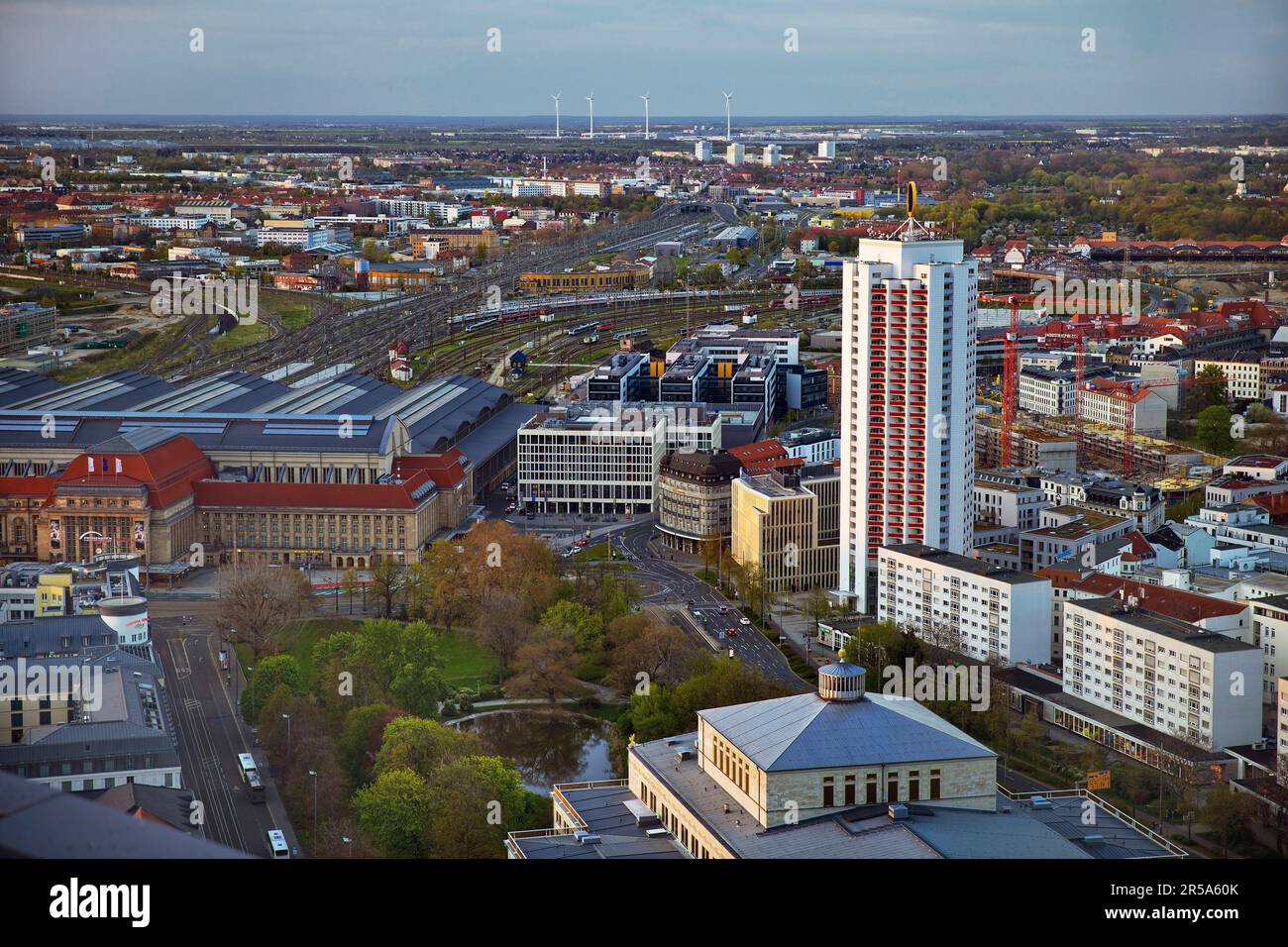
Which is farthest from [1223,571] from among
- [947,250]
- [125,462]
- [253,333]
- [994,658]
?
[253,333]

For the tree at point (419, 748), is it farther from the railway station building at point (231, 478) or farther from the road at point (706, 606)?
the railway station building at point (231, 478)

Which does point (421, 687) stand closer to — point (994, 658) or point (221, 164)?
point (994, 658)

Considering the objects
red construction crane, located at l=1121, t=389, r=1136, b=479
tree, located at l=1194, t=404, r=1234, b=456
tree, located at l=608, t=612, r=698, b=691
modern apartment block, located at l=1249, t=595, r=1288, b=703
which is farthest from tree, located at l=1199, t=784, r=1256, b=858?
tree, located at l=1194, t=404, r=1234, b=456

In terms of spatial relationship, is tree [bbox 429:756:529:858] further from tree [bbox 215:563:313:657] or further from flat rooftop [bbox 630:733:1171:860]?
tree [bbox 215:563:313:657]

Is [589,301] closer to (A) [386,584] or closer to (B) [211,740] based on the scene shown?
(A) [386,584]

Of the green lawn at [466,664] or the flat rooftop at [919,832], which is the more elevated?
the flat rooftop at [919,832]

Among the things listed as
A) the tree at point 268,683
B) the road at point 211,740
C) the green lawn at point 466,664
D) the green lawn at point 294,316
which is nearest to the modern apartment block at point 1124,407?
the green lawn at point 466,664

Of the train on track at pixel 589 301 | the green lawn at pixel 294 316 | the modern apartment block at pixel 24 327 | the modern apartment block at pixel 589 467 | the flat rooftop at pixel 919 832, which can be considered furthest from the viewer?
the train on track at pixel 589 301

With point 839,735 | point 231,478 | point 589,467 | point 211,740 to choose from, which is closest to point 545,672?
point 211,740

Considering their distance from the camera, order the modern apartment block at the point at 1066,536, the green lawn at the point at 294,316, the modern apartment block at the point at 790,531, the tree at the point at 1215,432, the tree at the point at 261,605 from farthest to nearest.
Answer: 1. the green lawn at the point at 294,316
2. the tree at the point at 1215,432
3. the modern apartment block at the point at 790,531
4. the modern apartment block at the point at 1066,536
5. the tree at the point at 261,605
